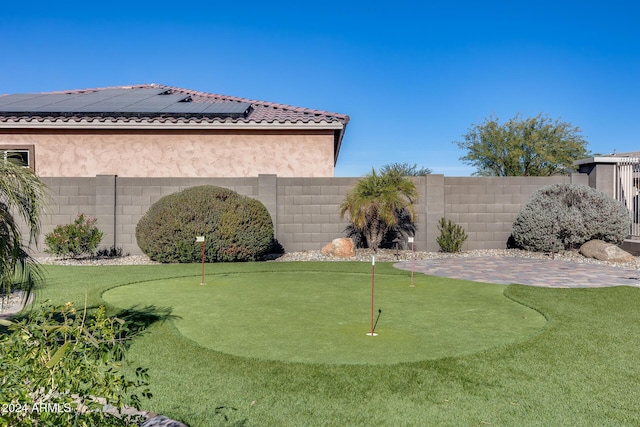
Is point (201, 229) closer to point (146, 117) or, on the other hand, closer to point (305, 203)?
point (305, 203)

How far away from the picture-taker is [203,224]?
1359cm

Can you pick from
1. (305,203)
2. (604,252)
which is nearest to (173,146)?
(305,203)

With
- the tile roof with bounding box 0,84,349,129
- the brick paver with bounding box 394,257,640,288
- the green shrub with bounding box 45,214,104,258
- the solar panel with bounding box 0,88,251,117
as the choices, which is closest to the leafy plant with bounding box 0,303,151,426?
the brick paver with bounding box 394,257,640,288

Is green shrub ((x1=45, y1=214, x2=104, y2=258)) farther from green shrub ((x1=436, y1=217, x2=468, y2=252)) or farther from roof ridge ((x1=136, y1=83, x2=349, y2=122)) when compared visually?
green shrub ((x1=436, y1=217, x2=468, y2=252))

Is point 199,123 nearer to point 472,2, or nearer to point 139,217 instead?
point 139,217

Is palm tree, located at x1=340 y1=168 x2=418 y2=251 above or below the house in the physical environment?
below

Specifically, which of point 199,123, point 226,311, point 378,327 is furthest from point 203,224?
point 378,327

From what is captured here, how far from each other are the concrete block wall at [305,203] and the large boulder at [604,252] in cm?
232

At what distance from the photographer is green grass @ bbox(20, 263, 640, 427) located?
400cm

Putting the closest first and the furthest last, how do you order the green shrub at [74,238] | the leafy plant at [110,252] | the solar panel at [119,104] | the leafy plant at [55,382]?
the leafy plant at [55,382], the green shrub at [74,238], the leafy plant at [110,252], the solar panel at [119,104]

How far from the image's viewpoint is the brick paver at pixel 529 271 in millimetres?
10514

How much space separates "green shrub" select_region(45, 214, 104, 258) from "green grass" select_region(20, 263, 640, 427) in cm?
901

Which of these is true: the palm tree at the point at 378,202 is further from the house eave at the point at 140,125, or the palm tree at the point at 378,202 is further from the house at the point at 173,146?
the house eave at the point at 140,125

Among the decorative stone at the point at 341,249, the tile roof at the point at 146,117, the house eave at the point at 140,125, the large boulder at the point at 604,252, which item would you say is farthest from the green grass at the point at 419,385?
the tile roof at the point at 146,117
